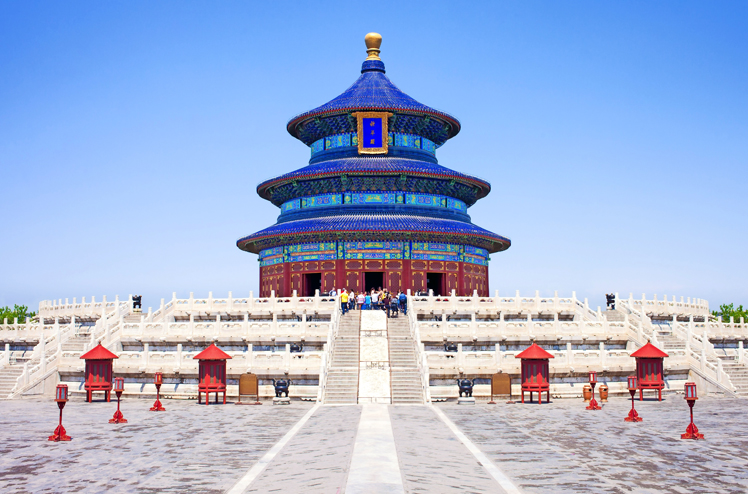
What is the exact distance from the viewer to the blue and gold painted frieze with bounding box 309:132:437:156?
61.5 m

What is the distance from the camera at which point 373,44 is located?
6794 centimetres

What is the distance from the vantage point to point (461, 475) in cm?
1429

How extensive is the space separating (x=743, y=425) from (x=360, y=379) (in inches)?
563

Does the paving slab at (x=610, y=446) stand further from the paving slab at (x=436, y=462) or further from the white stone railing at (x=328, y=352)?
the white stone railing at (x=328, y=352)

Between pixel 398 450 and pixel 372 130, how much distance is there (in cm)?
4566

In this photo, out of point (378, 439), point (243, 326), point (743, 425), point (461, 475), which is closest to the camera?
point (461, 475)

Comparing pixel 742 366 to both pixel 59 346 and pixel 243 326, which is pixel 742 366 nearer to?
pixel 243 326

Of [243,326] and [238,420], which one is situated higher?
[243,326]

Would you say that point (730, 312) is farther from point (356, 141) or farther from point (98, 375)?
point (98, 375)

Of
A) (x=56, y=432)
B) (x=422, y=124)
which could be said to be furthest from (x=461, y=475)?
(x=422, y=124)

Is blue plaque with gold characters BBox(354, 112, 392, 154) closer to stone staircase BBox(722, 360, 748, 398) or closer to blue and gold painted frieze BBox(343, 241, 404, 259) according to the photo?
blue and gold painted frieze BBox(343, 241, 404, 259)

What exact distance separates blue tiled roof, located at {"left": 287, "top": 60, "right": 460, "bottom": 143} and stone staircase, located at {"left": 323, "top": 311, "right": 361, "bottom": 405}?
25.7m

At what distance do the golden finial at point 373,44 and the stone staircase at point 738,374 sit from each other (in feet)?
139

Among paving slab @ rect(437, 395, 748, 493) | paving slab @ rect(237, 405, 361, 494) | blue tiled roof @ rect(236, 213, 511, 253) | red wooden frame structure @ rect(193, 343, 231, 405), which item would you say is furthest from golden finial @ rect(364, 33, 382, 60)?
paving slab @ rect(237, 405, 361, 494)
